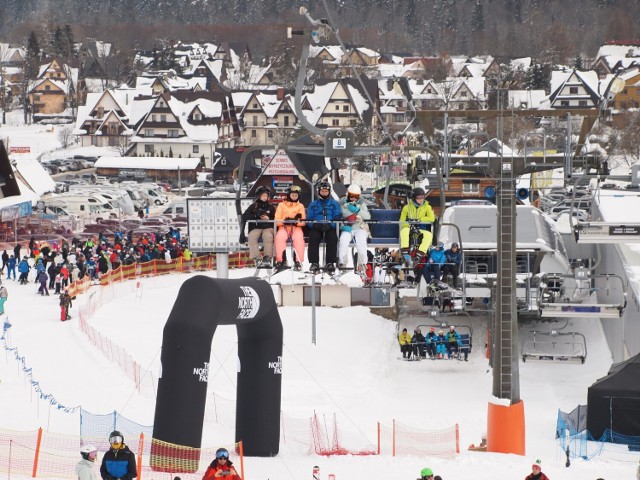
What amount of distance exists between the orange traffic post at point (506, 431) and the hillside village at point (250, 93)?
172 feet

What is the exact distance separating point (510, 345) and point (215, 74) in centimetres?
12541

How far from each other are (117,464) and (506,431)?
660cm

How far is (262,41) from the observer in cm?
18388

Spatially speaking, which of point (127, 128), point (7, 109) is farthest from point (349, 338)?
point (7, 109)

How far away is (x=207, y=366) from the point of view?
722 inches

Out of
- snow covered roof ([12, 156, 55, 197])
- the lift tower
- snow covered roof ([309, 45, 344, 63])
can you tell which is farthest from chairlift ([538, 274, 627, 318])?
snow covered roof ([309, 45, 344, 63])

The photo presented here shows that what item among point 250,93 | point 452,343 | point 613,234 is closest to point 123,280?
point 452,343

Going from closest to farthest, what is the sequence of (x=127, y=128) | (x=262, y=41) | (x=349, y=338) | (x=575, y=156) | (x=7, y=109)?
1. (x=575, y=156)
2. (x=349, y=338)
3. (x=127, y=128)
4. (x=7, y=109)
5. (x=262, y=41)

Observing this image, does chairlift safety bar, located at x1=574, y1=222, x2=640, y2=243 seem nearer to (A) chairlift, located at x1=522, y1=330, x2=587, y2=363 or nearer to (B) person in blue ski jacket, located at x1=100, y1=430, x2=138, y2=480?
(A) chairlift, located at x1=522, y1=330, x2=587, y2=363

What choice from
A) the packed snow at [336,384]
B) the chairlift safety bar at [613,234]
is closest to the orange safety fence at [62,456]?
the packed snow at [336,384]

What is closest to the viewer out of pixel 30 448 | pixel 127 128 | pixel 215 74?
pixel 30 448

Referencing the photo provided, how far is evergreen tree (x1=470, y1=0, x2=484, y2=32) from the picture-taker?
18912 cm

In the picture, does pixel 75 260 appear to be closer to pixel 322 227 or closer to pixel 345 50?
pixel 345 50

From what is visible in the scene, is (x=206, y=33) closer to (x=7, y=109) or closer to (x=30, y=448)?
(x=7, y=109)
